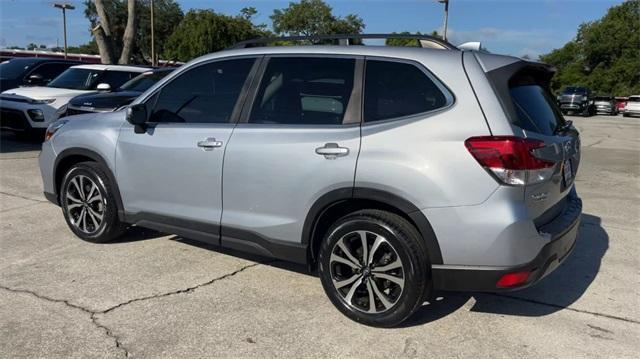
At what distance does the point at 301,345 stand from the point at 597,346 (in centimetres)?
181

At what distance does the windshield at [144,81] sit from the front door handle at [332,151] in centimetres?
739

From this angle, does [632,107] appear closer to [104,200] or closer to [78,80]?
[78,80]

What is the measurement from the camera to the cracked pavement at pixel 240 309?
129 inches

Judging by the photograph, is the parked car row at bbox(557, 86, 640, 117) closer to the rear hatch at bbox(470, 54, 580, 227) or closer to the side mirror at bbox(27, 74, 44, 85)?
the side mirror at bbox(27, 74, 44, 85)

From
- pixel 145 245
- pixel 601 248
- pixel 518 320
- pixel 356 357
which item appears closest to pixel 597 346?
pixel 518 320

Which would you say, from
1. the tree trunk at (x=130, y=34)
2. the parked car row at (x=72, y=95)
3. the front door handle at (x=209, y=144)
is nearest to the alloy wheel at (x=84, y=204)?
the front door handle at (x=209, y=144)

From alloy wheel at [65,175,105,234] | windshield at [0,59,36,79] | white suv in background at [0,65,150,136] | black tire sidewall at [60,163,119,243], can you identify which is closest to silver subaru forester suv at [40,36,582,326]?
black tire sidewall at [60,163,119,243]

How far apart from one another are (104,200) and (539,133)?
359cm

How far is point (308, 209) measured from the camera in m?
3.65

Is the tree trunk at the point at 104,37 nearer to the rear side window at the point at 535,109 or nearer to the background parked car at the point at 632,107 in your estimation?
the rear side window at the point at 535,109

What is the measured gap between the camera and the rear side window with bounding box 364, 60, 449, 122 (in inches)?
132

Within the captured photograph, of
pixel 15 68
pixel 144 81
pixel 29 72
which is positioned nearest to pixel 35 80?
pixel 29 72

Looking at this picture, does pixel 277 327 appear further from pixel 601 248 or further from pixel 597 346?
pixel 601 248

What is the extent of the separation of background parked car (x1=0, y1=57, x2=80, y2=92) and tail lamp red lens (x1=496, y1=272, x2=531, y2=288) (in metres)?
11.8
